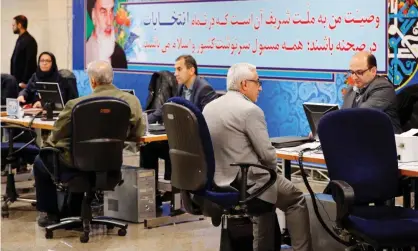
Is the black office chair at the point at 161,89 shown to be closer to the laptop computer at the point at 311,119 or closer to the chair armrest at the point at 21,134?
the chair armrest at the point at 21,134

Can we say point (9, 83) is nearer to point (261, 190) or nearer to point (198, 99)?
point (198, 99)

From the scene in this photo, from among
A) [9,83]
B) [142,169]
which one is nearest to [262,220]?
[142,169]

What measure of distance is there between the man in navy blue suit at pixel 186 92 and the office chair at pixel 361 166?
2.48m

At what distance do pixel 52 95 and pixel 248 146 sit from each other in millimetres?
3201

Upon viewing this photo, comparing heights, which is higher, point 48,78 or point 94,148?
point 48,78

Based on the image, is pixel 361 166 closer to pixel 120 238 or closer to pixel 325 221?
pixel 325 221

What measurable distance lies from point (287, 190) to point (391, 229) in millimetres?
944

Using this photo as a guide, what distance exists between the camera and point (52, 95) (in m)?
7.55

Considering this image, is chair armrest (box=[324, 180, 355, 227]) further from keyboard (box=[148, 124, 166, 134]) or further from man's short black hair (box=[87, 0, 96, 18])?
man's short black hair (box=[87, 0, 96, 18])

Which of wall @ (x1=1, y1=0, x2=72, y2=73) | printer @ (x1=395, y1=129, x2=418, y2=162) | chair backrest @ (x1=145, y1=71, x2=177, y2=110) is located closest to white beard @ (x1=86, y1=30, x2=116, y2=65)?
wall @ (x1=1, y1=0, x2=72, y2=73)

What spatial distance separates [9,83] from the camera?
905 centimetres

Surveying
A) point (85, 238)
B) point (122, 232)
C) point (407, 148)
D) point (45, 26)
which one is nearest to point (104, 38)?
point (45, 26)

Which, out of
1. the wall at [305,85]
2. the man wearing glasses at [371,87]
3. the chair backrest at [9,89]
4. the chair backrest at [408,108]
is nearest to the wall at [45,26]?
the wall at [305,85]

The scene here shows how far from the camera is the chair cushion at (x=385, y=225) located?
13.8 feet
